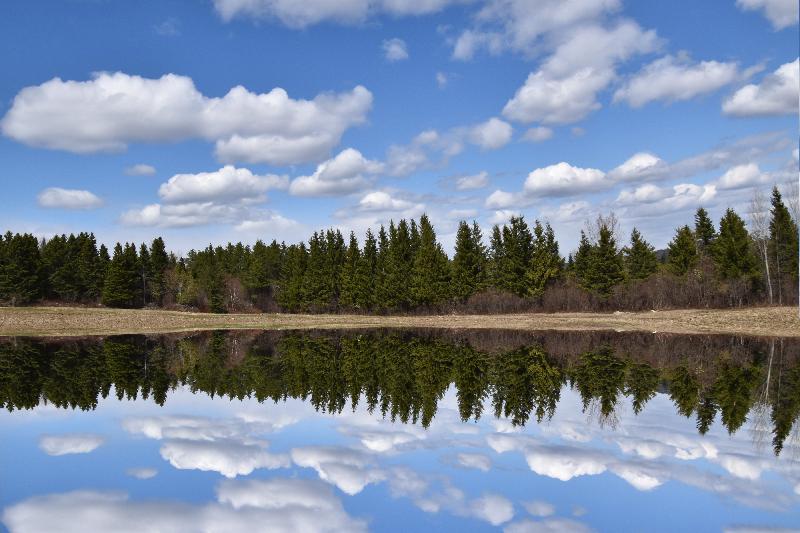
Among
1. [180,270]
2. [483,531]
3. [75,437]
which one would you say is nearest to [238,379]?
[75,437]

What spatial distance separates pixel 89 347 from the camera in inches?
1171

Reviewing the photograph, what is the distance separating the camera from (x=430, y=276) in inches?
2327

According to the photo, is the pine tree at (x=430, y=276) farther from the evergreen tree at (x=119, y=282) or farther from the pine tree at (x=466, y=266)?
the evergreen tree at (x=119, y=282)

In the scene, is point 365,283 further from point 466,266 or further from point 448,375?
point 448,375

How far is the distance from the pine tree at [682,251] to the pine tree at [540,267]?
12.9m

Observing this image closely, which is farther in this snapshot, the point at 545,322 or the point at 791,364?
the point at 545,322

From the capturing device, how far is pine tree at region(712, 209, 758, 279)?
53219mm

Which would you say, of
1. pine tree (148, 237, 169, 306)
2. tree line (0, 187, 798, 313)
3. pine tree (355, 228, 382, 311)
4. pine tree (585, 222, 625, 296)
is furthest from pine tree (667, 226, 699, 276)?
pine tree (148, 237, 169, 306)

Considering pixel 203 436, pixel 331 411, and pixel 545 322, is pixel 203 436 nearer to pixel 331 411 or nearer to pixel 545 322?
pixel 331 411

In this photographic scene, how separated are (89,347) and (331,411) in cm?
2227

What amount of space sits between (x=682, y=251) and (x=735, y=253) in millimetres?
8020

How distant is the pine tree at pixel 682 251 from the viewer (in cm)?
6078

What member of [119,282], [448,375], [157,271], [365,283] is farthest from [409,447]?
[157,271]

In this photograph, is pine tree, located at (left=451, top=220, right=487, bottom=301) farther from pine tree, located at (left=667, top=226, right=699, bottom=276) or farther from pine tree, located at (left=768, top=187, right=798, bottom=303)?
pine tree, located at (left=768, top=187, right=798, bottom=303)
